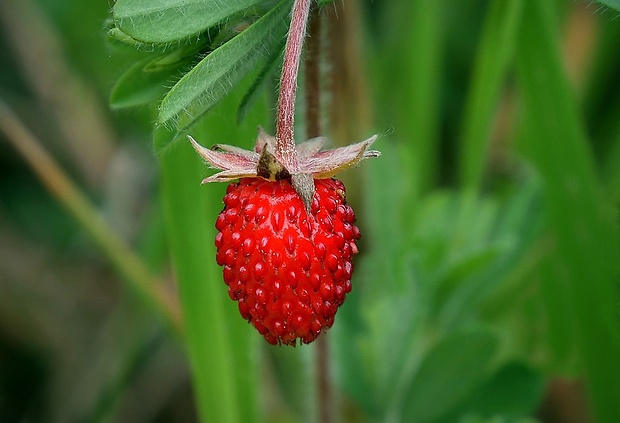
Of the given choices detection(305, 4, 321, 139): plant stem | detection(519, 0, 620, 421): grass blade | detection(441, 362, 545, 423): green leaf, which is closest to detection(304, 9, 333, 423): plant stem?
detection(305, 4, 321, 139): plant stem

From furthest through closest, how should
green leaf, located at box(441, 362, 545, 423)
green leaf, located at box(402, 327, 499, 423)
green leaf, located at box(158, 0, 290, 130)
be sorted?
1. green leaf, located at box(441, 362, 545, 423)
2. green leaf, located at box(402, 327, 499, 423)
3. green leaf, located at box(158, 0, 290, 130)

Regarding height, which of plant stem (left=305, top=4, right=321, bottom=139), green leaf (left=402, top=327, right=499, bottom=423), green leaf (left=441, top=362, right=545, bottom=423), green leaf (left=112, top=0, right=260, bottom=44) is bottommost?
green leaf (left=441, top=362, right=545, bottom=423)

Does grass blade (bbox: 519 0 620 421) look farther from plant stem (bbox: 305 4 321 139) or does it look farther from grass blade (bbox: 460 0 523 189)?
plant stem (bbox: 305 4 321 139)

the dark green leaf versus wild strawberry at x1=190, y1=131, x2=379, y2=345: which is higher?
the dark green leaf

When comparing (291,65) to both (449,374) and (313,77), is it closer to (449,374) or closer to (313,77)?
(313,77)

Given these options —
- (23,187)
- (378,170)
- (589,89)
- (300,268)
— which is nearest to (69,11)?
(23,187)

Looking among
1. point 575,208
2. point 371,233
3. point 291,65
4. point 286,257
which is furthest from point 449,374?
point 291,65

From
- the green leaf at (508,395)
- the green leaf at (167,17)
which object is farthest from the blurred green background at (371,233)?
the green leaf at (167,17)
